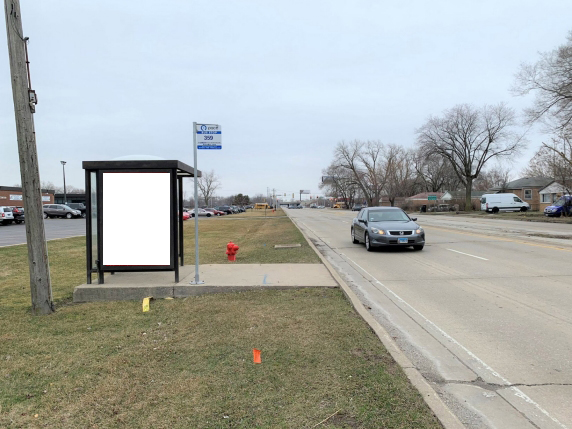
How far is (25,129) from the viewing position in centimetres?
538

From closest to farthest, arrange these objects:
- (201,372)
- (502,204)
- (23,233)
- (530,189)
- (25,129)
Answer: (201,372) < (25,129) < (23,233) < (502,204) < (530,189)

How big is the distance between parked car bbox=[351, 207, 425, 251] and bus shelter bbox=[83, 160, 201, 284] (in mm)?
7718

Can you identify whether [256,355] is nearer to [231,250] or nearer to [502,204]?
[231,250]

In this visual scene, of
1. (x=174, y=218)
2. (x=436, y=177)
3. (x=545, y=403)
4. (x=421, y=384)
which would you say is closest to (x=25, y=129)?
(x=174, y=218)

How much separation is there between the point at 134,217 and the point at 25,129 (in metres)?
2.03

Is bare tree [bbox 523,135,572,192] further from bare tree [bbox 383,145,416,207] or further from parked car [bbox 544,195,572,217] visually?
bare tree [bbox 383,145,416,207]

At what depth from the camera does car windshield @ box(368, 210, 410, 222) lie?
45.8 feet

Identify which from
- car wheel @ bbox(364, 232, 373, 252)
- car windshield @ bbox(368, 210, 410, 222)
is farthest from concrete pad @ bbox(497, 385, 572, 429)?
car windshield @ bbox(368, 210, 410, 222)

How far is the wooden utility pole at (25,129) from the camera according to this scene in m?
5.33

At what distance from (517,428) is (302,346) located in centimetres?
201

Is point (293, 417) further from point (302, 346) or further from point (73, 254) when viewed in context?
point (73, 254)

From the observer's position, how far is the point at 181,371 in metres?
3.68

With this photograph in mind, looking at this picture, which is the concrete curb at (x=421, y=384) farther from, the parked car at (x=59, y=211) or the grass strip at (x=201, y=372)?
the parked car at (x=59, y=211)

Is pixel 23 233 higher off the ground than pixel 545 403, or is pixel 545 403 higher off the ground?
pixel 545 403
